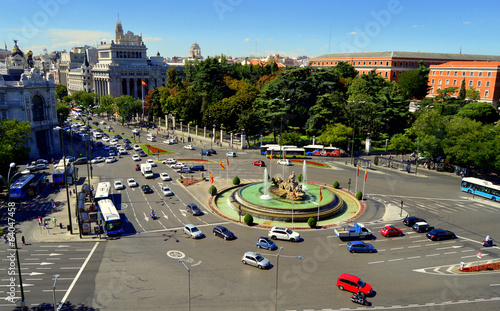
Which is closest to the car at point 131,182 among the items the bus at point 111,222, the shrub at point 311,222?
the bus at point 111,222

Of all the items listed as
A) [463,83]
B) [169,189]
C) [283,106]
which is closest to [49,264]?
[169,189]

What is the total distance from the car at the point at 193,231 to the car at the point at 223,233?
5.52 ft

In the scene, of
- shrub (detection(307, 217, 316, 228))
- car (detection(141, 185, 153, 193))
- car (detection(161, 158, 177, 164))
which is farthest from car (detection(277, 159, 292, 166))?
shrub (detection(307, 217, 316, 228))

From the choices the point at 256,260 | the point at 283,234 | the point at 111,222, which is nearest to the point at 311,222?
the point at 283,234

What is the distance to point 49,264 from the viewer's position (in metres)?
33.2

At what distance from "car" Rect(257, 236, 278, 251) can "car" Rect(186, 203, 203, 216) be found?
11.7 m

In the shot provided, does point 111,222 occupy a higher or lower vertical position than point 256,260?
higher

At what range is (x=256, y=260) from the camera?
3250 cm

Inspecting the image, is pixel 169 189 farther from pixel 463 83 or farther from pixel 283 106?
pixel 463 83

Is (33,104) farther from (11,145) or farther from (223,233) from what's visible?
(223,233)

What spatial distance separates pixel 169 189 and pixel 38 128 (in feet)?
141

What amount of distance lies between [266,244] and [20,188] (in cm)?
3742

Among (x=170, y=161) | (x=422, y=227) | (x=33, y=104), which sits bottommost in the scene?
(x=422, y=227)

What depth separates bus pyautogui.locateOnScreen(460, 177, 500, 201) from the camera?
52.0m
